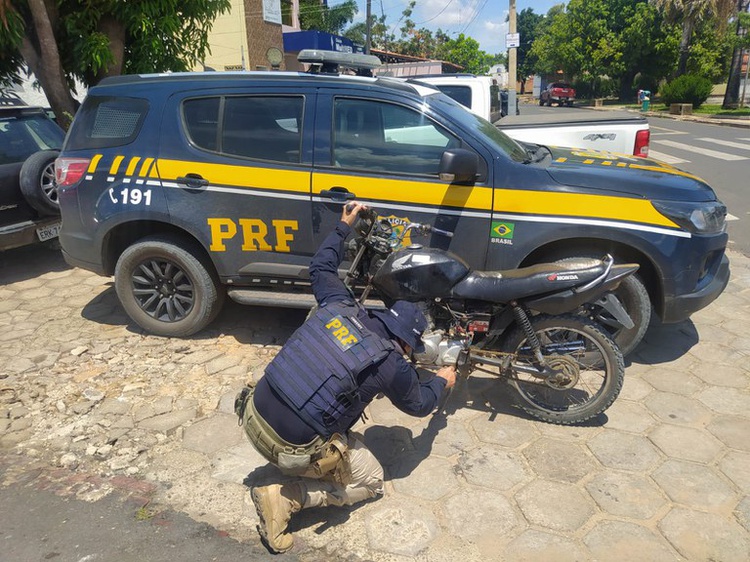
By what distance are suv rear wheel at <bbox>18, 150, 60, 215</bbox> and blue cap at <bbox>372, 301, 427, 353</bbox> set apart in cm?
462

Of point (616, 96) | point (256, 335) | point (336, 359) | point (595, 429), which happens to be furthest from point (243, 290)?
point (616, 96)

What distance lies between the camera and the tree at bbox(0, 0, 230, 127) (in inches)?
281

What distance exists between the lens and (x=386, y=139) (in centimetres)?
401

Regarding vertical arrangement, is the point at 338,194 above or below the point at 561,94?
below

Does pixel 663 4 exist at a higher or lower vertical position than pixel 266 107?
higher

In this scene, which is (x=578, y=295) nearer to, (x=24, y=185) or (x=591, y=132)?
(x=591, y=132)

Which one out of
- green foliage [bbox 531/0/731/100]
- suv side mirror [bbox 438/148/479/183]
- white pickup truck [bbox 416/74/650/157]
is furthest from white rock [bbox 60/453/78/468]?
green foliage [bbox 531/0/731/100]

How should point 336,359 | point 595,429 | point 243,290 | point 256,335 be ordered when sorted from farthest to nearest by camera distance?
point 256,335 → point 243,290 → point 595,429 → point 336,359

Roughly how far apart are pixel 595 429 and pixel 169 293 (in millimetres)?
3271

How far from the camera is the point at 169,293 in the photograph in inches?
180

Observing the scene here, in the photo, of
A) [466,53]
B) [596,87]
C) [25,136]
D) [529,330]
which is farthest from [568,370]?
[466,53]

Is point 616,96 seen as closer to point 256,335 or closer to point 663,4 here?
point 663,4

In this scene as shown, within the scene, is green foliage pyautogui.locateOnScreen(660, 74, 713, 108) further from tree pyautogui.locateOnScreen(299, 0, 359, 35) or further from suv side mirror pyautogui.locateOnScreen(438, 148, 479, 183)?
suv side mirror pyautogui.locateOnScreen(438, 148, 479, 183)

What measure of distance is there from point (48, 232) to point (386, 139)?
4287 millimetres
